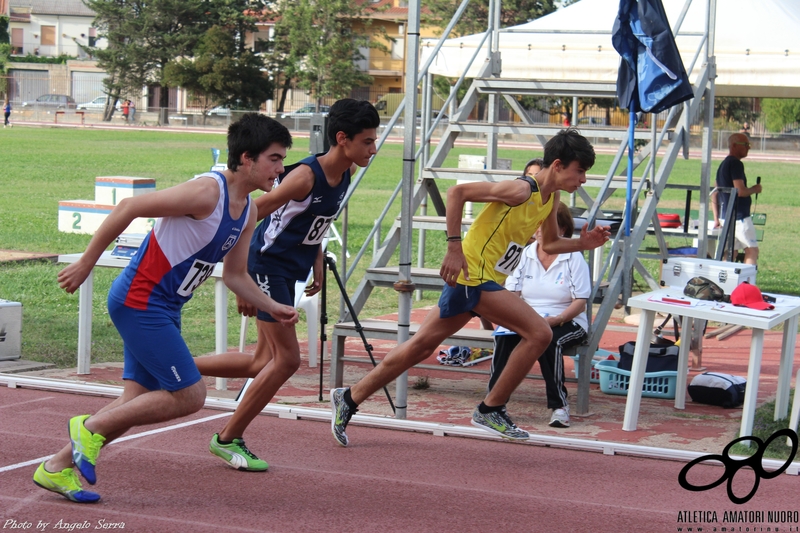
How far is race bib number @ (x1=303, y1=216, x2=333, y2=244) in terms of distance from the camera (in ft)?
19.5

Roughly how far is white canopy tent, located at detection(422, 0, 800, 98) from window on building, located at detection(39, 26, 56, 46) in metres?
95.7

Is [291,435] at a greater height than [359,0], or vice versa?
[359,0]

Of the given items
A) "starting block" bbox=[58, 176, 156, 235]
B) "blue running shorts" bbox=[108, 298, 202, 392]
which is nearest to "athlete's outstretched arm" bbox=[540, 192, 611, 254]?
"blue running shorts" bbox=[108, 298, 202, 392]

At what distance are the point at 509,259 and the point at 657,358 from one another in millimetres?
2692

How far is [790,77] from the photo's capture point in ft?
34.5

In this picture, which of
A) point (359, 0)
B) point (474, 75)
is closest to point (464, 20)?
point (359, 0)

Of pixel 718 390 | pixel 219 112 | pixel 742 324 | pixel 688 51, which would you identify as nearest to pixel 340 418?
pixel 742 324

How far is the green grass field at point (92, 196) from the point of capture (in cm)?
1030

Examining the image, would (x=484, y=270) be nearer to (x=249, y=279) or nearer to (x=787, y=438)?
(x=249, y=279)

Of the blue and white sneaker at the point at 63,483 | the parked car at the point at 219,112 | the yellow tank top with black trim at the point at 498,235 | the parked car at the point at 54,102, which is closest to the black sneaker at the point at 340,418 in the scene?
the yellow tank top with black trim at the point at 498,235

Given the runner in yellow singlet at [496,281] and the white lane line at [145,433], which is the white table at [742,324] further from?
the white lane line at [145,433]

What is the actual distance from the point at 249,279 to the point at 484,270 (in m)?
1.59

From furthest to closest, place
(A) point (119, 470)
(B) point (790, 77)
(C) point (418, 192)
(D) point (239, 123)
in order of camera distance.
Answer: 1. (B) point (790, 77)
2. (C) point (418, 192)
3. (A) point (119, 470)
4. (D) point (239, 123)

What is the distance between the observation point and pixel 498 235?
6254 mm
